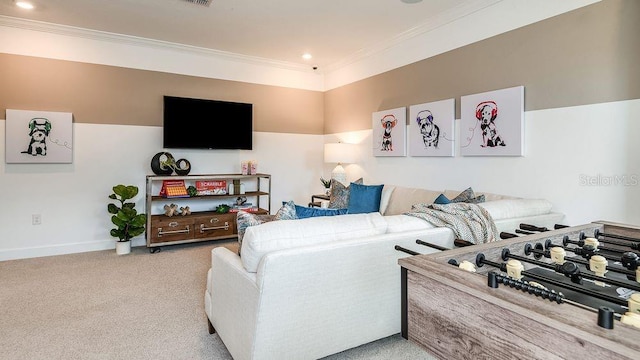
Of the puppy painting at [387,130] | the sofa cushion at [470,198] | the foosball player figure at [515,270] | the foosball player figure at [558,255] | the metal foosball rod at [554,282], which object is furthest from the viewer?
the puppy painting at [387,130]

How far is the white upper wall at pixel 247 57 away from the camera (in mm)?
3072

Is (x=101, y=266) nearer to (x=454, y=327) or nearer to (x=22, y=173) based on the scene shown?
(x=22, y=173)

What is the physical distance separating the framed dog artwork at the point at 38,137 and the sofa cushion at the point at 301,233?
358 cm

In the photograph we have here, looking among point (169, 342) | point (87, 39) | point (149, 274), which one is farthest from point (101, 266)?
point (87, 39)

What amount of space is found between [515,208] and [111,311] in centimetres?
310

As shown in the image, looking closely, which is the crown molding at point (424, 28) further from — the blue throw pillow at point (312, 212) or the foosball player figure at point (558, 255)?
the foosball player figure at point (558, 255)

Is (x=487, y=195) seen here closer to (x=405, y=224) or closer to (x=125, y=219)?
(x=405, y=224)

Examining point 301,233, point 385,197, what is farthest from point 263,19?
point 301,233

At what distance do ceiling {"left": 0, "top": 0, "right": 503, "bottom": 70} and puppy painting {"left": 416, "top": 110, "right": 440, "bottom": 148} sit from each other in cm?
95

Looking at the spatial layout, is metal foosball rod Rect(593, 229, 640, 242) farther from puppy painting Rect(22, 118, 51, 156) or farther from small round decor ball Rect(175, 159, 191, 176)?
puppy painting Rect(22, 118, 51, 156)

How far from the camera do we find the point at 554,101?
273 centimetres

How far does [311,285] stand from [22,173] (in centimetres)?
405

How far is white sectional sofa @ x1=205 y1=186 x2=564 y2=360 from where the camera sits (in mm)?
1601

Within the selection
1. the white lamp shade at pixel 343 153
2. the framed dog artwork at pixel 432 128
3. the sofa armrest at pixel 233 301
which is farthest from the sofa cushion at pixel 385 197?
the sofa armrest at pixel 233 301
